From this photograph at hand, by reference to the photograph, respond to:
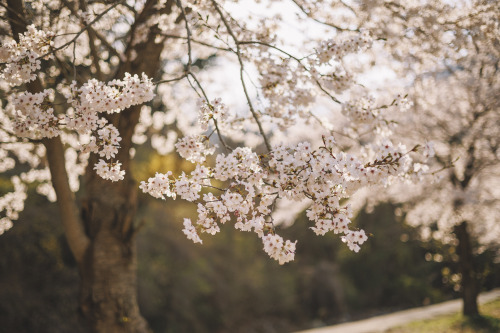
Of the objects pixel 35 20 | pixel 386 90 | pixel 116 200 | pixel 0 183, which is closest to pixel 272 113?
pixel 116 200

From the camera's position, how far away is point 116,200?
3818 mm

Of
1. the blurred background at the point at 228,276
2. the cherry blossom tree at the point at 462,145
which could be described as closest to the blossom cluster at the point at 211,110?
the cherry blossom tree at the point at 462,145

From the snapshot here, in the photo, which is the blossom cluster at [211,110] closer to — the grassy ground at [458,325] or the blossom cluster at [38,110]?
the blossom cluster at [38,110]

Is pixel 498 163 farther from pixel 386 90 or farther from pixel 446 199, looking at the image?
pixel 386 90

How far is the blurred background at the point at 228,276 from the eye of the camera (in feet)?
23.4

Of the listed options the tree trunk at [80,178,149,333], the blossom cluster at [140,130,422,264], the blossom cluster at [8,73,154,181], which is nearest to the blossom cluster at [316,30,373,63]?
the blossom cluster at [140,130,422,264]

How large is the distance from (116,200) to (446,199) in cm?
580

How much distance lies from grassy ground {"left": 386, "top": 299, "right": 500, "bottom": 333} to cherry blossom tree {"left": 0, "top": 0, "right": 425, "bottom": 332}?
150 inches

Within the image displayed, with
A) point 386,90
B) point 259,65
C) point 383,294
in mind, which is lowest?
point 383,294

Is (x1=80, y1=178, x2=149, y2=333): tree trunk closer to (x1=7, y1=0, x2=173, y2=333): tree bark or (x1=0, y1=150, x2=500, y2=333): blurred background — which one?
(x1=7, y1=0, x2=173, y2=333): tree bark

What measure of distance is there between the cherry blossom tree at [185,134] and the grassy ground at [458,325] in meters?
3.81

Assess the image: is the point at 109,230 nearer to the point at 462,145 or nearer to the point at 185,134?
the point at 185,134

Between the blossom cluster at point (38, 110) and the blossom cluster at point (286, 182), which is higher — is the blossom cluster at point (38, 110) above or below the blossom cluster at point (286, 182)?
above

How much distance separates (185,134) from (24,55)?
137 cm
